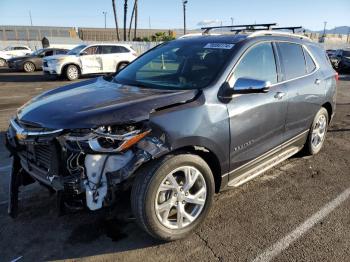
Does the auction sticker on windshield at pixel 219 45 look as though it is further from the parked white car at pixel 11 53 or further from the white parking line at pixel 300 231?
the parked white car at pixel 11 53

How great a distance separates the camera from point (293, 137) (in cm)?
475

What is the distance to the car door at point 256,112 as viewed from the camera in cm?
364

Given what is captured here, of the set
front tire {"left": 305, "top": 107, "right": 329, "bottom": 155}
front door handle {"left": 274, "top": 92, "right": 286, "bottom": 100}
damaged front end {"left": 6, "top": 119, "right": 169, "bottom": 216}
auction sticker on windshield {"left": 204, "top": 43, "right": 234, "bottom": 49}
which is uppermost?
auction sticker on windshield {"left": 204, "top": 43, "right": 234, "bottom": 49}

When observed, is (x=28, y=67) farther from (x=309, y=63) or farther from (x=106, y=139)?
(x=106, y=139)

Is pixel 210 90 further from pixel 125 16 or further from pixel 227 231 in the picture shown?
pixel 125 16

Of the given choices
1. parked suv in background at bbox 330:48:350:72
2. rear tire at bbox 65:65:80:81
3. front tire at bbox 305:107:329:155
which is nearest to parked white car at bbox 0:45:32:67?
rear tire at bbox 65:65:80:81

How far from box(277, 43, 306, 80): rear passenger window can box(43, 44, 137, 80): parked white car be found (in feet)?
44.6

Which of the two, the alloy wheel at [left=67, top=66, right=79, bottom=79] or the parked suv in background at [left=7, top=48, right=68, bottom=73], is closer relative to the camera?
the alloy wheel at [left=67, top=66, right=79, bottom=79]

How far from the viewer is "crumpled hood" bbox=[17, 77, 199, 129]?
9.65 ft

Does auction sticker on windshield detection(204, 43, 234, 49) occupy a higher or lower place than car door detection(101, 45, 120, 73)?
higher

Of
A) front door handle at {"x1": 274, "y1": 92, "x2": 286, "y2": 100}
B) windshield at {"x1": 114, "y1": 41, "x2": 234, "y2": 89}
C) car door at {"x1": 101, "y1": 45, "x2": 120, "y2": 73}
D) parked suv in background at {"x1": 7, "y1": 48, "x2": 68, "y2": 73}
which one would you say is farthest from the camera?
parked suv in background at {"x1": 7, "y1": 48, "x2": 68, "y2": 73}

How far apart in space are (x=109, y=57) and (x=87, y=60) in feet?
3.77

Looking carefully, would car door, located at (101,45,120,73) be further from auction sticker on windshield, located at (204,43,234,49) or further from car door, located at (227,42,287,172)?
car door, located at (227,42,287,172)

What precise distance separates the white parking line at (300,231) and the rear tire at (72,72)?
15588 mm
